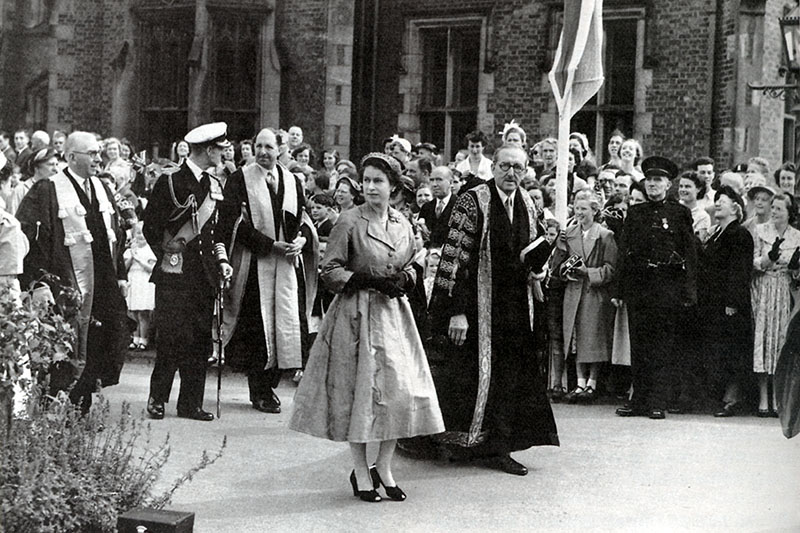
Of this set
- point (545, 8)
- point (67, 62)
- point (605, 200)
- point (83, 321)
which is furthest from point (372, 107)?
point (83, 321)

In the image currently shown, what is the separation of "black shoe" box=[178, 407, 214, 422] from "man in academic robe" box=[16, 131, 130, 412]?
583mm

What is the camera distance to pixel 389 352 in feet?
20.5

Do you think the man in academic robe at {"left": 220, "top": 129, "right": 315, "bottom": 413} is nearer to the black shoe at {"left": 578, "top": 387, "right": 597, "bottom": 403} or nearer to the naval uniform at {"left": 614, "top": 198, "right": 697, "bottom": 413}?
the black shoe at {"left": 578, "top": 387, "right": 597, "bottom": 403}

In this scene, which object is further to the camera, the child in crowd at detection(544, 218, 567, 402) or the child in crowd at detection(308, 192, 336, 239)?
the child in crowd at detection(308, 192, 336, 239)

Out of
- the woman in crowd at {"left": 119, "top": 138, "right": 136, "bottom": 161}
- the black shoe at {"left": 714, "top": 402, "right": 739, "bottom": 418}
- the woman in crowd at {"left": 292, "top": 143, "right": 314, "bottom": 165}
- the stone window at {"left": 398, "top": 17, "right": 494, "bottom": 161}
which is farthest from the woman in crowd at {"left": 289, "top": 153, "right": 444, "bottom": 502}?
the stone window at {"left": 398, "top": 17, "right": 494, "bottom": 161}

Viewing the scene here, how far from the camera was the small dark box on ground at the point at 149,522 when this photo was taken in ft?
16.0

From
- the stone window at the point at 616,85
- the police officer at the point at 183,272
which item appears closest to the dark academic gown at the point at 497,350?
the police officer at the point at 183,272

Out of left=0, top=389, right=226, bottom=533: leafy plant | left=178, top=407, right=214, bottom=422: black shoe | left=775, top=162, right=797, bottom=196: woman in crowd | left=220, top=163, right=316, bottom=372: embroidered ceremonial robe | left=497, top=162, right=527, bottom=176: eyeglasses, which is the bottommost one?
left=178, top=407, right=214, bottom=422: black shoe

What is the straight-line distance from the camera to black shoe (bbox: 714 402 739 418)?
9.41 meters

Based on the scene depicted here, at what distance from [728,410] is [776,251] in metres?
1.39

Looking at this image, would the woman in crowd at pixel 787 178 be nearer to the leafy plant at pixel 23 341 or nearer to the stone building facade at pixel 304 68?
the stone building facade at pixel 304 68

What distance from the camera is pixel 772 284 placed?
377 inches

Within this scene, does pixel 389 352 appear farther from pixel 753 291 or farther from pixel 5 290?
pixel 753 291

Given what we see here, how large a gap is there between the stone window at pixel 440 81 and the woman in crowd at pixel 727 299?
7.06 meters
